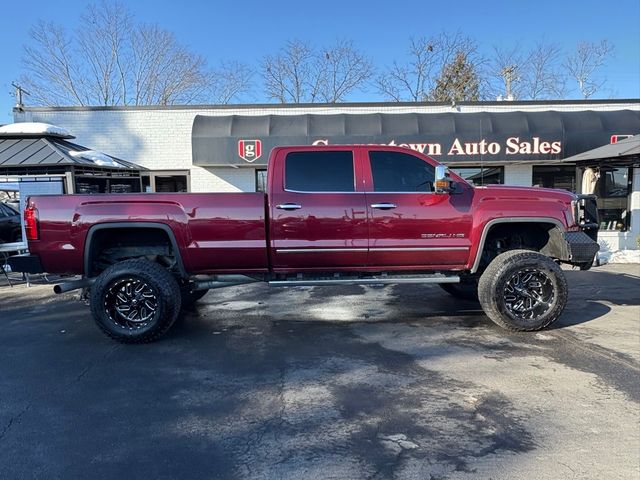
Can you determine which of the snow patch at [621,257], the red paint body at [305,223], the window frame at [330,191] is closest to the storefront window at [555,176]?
the snow patch at [621,257]

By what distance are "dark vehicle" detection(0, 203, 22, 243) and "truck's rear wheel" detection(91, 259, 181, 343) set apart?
24.6ft

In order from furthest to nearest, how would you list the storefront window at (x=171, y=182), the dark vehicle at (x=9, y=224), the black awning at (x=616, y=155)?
the storefront window at (x=171, y=182)
the dark vehicle at (x=9, y=224)
the black awning at (x=616, y=155)

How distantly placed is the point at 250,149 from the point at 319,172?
23.1 ft

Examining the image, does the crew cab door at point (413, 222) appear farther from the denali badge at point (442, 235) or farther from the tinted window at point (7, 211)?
the tinted window at point (7, 211)

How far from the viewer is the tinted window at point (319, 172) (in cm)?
565

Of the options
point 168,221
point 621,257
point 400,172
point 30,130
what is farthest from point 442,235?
point 30,130

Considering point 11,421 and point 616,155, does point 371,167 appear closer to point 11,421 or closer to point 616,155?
point 11,421

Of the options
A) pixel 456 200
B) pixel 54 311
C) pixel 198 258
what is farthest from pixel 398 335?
pixel 54 311

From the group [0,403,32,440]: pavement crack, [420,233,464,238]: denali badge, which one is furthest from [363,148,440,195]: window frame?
[0,403,32,440]: pavement crack

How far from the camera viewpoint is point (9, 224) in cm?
1123

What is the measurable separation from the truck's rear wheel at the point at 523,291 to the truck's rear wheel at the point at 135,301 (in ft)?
11.9

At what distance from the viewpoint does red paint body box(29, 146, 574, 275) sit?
530 centimetres

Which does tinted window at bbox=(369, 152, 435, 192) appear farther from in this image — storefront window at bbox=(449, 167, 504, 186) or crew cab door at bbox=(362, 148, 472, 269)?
storefront window at bbox=(449, 167, 504, 186)

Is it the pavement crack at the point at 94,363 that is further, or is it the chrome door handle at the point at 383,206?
the chrome door handle at the point at 383,206
